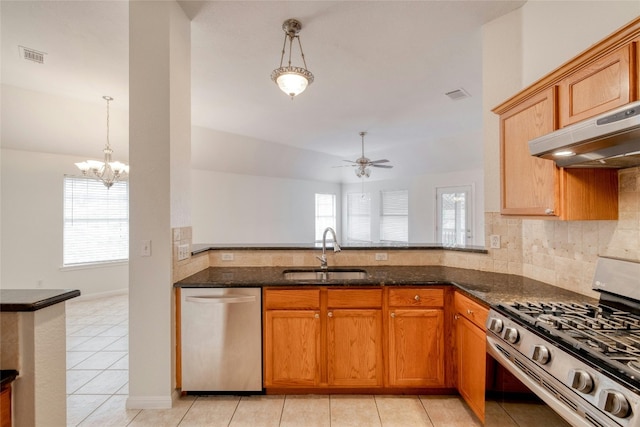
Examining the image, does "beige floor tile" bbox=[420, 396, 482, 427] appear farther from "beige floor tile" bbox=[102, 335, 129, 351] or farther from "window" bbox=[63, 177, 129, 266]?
"window" bbox=[63, 177, 129, 266]

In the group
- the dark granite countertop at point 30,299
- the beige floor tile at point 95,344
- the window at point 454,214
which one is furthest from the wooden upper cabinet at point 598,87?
→ the window at point 454,214

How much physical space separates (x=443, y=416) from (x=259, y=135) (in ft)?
16.1

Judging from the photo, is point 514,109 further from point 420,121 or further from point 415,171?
point 415,171

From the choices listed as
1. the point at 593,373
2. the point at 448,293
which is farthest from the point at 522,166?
the point at 593,373

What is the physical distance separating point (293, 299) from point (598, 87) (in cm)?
214

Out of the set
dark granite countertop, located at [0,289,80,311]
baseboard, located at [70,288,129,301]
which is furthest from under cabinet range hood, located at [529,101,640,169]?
baseboard, located at [70,288,129,301]

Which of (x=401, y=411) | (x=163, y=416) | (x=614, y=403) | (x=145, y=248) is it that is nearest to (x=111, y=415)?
(x=163, y=416)

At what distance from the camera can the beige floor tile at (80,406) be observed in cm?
212

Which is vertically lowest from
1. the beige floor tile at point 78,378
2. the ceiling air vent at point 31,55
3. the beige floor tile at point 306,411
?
the beige floor tile at point 78,378

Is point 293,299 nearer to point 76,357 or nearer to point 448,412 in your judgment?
point 448,412

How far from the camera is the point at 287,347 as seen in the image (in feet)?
7.48

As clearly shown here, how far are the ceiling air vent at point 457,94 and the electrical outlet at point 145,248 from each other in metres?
3.65

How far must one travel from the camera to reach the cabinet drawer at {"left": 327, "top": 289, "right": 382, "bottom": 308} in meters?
2.28

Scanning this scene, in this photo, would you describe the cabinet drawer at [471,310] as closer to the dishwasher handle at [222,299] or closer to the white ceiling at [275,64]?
the dishwasher handle at [222,299]
